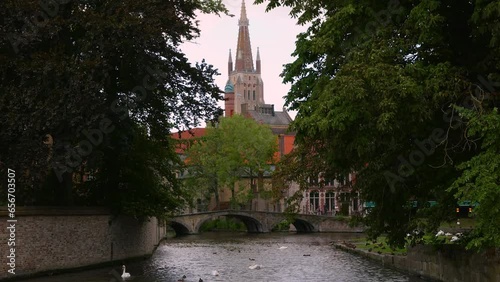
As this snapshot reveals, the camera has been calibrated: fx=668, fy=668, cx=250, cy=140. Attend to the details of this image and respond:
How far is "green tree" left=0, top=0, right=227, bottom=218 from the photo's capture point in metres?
19.6

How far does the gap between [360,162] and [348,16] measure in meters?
3.87

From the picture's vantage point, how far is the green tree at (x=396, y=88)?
44.4 ft

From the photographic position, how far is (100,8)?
21.8 metres

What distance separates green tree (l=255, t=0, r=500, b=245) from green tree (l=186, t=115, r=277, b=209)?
49832 millimetres

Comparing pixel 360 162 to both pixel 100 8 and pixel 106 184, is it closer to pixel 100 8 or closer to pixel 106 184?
pixel 100 8

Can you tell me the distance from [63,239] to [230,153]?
45.7 meters

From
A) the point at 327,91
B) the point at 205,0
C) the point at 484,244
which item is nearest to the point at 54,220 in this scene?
the point at 205,0

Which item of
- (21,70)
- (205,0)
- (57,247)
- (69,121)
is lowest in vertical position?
(57,247)

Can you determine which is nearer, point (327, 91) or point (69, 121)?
point (327, 91)

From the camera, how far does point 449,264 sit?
63.2 ft

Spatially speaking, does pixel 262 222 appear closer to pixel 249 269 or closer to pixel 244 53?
pixel 249 269

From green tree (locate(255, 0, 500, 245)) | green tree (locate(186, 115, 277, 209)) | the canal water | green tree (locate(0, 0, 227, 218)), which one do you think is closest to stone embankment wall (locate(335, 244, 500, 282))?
the canal water

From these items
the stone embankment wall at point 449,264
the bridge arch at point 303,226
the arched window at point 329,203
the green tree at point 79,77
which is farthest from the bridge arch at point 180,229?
the stone embankment wall at point 449,264

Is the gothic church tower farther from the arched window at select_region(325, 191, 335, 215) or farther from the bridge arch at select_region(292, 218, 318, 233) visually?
the bridge arch at select_region(292, 218, 318, 233)
